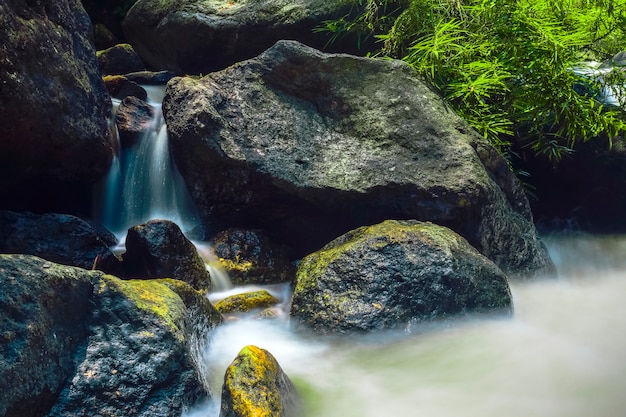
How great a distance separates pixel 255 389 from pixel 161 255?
2.10 meters

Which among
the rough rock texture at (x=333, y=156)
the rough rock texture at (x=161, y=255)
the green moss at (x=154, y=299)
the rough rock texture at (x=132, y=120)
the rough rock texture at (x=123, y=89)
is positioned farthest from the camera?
the rough rock texture at (x=123, y=89)

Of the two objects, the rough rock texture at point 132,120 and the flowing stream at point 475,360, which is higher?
the rough rock texture at point 132,120

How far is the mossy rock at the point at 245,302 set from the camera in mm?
3800

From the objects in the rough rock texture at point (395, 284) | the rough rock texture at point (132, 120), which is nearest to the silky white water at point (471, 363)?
the rough rock texture at point (395, 284)

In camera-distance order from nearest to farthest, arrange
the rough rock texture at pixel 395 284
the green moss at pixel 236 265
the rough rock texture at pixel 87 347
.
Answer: the rough rock texture at pixel 87 347 < the rough rock texture at pixel 395 284 < the green moss at pixel 236 265

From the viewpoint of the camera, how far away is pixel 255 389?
220 cm

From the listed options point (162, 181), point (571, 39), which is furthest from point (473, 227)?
point (162, 181)

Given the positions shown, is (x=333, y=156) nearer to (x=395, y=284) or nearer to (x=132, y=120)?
(x=395, y=284)

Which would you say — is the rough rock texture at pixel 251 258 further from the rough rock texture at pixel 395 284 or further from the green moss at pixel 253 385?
the green moss at pixel 253 385

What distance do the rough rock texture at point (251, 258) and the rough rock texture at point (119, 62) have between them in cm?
561

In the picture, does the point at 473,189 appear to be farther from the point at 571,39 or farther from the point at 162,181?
the point at 162,181

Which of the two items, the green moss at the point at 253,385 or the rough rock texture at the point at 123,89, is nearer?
the green moss at the point at 253,385

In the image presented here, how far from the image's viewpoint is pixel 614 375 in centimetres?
253

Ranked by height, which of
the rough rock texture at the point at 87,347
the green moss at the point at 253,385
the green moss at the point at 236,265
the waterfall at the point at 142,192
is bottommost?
the green moss at the point at 253,385
